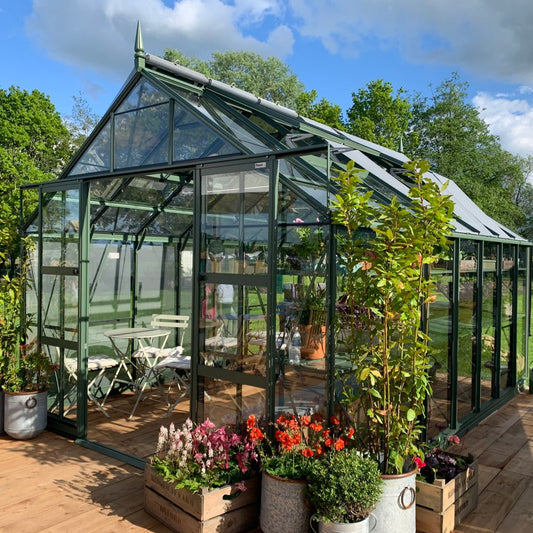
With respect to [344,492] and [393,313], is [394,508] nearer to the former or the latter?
[344,492]

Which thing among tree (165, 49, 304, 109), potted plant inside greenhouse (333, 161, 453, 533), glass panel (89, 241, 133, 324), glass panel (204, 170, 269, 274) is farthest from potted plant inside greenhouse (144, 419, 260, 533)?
tree (165, 49, 304, 109)

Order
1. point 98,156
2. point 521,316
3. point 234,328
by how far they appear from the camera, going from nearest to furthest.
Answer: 1. point 234,328
2. point 98,156
3. point 521,316

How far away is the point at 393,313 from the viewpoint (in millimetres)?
3344

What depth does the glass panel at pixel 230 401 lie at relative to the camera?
3.92m

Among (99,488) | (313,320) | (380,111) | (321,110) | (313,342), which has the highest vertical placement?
(380,111)

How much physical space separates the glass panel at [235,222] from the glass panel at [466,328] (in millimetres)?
2659

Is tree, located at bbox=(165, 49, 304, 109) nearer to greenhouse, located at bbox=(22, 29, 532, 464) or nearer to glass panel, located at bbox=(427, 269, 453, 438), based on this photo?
greenhouse, located at bbox=(22, 29, 532, 464)

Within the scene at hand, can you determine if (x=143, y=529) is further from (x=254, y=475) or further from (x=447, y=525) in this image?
(x=447, y=525)

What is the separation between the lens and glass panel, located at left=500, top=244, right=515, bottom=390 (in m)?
7.07

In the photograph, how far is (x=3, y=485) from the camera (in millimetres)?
4207

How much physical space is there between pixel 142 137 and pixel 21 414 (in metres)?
2.99

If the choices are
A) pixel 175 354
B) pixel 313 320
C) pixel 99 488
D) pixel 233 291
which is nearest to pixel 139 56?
pixel 233 291

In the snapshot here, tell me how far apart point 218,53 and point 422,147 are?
12.7m

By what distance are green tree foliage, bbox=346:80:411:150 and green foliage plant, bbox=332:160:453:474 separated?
759 inches
